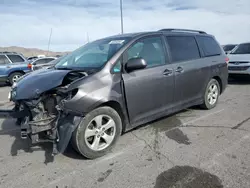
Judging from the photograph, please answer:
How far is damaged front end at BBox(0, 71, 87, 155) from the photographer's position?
2.88m

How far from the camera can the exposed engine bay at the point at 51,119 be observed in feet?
9.47

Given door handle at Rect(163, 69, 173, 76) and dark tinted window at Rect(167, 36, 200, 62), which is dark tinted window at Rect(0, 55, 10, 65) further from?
door handle at Rect(163, 69, 173, 76)

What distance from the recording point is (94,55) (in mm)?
3836

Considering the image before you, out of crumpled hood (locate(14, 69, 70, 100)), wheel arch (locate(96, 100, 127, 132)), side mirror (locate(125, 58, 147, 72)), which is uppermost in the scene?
side mirror (locate(125, 58, 147, 72))

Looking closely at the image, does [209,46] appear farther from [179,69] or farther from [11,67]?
[11,67]

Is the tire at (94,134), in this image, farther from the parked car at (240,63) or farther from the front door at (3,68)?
the front door at (3,68)

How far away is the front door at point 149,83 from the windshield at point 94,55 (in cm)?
27

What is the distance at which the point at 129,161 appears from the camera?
3031mm

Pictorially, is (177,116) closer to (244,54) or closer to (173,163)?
(173,163)

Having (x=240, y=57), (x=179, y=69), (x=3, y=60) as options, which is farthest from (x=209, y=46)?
(x=3, y=60)

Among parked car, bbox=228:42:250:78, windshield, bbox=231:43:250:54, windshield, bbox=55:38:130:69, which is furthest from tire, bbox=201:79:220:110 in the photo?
windshield, bbox=231:43:250:54

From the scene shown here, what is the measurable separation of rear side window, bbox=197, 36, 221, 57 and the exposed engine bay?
3.10m

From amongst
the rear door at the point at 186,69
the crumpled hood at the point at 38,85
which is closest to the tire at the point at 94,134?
the crumpled hood at the point at 38,85

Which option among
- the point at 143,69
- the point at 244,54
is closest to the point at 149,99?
the point at 143,69
